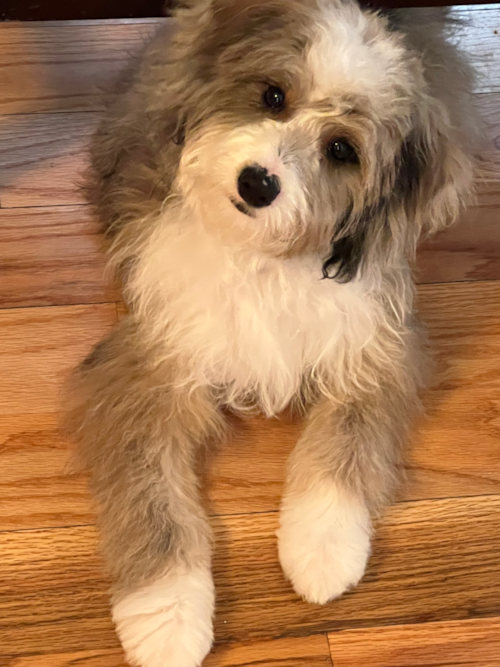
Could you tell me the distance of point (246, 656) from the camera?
1.20 metres

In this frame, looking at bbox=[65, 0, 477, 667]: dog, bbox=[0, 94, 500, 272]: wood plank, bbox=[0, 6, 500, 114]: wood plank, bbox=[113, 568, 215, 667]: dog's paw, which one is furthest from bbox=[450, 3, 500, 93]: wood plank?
bbox=[113, 568, 215, 667]: dog's paw

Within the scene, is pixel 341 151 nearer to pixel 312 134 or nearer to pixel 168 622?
pixel 312 134

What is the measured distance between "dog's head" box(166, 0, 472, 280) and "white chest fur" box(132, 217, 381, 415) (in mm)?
86

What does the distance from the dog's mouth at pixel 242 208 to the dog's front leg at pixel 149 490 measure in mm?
371

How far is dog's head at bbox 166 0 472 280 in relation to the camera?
99cm

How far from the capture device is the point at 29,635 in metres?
1.19

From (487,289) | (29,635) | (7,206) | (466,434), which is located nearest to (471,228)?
(487,289)

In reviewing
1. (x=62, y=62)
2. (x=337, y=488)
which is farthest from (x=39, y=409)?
(x=62, y=62)

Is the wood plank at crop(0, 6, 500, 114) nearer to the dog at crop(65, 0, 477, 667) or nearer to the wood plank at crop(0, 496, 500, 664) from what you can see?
the dog at crop(65, 0, 477, 667)

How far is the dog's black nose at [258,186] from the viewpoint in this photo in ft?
3.19

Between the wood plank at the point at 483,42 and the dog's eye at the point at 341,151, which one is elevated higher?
the dog's eye at the point at 341,151

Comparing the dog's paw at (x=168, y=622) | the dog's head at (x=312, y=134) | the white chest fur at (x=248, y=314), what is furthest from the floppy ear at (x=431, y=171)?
→ the dog's paw at (x=168, y=622)

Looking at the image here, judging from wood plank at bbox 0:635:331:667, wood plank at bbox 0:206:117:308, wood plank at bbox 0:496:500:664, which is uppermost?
wood plank at bbox 0:206:117:308

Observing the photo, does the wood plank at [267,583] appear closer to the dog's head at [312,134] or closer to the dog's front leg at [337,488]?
the dog's front leg at [337,488]
